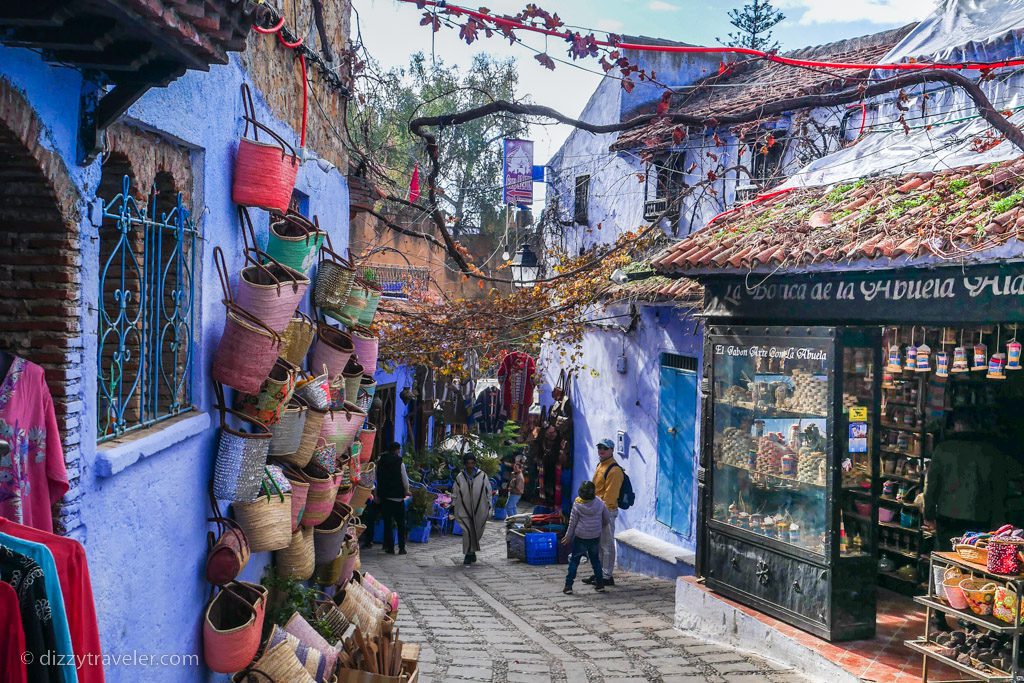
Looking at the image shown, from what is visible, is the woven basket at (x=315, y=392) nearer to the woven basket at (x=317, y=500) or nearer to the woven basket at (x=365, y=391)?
the woven basket at (x=317, y=500)

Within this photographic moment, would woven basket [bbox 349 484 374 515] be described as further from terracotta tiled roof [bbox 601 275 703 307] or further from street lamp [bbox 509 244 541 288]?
street lamp [bbox 509 244 541 288]

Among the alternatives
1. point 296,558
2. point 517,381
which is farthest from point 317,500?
point 517,381

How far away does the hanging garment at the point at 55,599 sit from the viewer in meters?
2.85

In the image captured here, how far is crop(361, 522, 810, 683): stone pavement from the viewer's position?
8.45m

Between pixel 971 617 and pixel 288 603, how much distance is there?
4.77 meters

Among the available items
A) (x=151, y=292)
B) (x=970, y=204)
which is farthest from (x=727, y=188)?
(x=151, y=292)

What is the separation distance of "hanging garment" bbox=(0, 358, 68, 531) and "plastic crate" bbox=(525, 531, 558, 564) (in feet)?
39.3

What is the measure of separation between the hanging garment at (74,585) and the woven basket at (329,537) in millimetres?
4379

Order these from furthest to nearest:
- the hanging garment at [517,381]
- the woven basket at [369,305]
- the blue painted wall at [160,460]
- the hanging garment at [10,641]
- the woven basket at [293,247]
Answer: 1. the hanging garment at [517,381]
2. the woven basket at [369,305]
3. the woven basket at [293,247]
4. the blue painted wall at [160,460]
5. the hanging garment at [10,641]

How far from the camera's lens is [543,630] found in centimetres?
→ 1042

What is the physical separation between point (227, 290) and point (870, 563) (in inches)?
236

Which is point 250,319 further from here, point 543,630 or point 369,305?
point 543,630

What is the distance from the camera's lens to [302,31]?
776 centimetres

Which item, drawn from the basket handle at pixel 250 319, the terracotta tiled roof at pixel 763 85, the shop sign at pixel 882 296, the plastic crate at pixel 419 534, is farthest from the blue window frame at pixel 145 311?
the plastic crate at pixel 419 534
